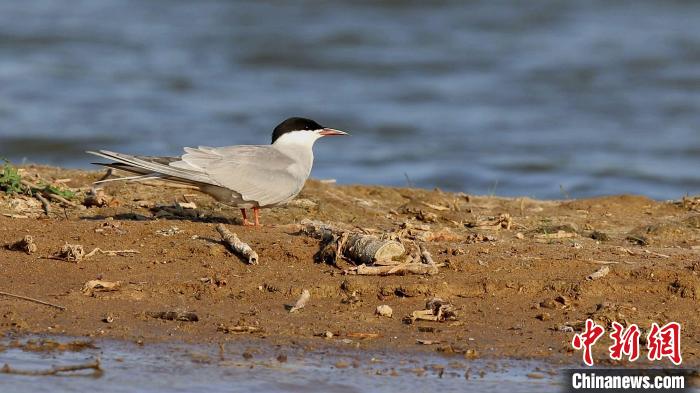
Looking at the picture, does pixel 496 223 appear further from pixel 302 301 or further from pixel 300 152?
pixel 302 301

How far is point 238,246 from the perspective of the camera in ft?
22.9

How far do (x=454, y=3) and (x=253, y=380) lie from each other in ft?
73.7

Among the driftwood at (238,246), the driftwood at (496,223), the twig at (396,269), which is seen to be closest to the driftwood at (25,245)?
the driftwood at (238,246)

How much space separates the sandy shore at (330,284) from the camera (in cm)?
609

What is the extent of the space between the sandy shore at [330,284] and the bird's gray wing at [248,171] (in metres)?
0.25

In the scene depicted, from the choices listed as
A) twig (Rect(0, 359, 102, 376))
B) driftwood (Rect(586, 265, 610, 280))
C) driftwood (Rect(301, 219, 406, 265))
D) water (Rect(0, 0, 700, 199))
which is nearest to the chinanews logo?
driftwood (Rect(586, 265, 610, 280))

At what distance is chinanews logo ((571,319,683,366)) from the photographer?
5.87 m

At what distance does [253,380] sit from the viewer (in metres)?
5.45

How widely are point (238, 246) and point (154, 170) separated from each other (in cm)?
98

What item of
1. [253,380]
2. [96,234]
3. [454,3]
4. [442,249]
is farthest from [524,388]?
[454,3]

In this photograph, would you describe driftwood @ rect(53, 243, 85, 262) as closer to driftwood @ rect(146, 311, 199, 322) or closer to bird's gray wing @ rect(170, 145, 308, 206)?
driftwood @ rect(146, 311, 199, 322)

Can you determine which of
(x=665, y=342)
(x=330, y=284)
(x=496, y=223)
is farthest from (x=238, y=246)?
(x=665, y=342)

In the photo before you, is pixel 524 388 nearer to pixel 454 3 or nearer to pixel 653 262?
pixel 653 262

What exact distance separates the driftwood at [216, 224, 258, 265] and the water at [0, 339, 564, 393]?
3.62 ft
